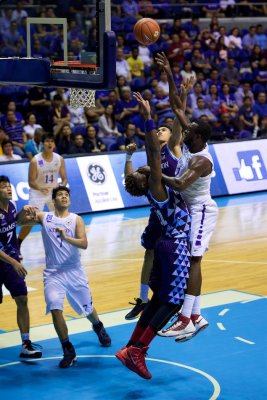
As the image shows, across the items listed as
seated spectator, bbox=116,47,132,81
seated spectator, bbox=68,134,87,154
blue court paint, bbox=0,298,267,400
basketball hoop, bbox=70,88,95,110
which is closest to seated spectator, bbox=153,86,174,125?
seated spectator, bbox=116,47,132,81

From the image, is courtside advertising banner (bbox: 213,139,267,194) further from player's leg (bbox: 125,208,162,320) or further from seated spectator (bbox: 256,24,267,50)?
player's leg (bbox: 125,208,162,320)

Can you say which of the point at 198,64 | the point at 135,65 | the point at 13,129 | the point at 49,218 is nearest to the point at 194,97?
the point at 135,65

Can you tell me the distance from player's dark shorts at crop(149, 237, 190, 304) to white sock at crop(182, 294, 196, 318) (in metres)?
0.30

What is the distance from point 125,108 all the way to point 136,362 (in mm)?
12805

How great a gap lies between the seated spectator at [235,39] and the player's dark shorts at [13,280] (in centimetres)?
1680

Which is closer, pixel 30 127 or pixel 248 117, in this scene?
pixel 30 127

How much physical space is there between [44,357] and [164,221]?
212 centimetres

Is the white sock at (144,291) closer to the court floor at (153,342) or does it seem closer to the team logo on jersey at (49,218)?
the court floor at (153,342)

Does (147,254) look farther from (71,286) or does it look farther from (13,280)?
(13,280)

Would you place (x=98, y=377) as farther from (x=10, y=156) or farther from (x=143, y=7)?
(x=143, y=7)

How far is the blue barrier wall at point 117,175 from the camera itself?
16.8 metres

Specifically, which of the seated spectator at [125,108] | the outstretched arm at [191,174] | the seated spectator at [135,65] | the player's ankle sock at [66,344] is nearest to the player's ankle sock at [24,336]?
the player's ankle sock at [66,344]

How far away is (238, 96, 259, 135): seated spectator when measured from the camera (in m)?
22.0

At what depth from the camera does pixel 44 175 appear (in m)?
14.2
